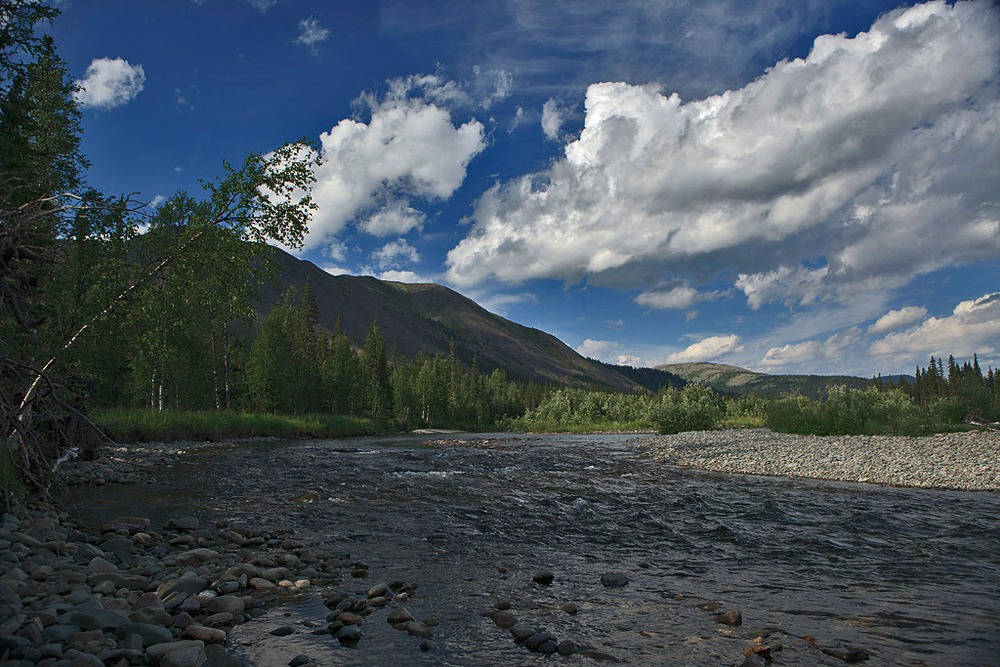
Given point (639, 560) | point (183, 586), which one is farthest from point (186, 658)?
point (639, 560)

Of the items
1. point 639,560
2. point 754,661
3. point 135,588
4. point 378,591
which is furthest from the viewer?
point 639,560

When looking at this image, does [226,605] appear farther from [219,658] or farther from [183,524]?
[183,524]

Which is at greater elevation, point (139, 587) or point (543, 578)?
point (139, 587)

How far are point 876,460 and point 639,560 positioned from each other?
1880 centimetres

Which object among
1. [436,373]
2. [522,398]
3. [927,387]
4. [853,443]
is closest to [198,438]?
[853,443]

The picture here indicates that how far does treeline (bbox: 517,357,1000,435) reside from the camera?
121 feet

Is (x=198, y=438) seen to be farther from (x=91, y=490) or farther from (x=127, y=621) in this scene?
(x=127, y=621)

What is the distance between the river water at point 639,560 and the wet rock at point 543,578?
15 centimetres

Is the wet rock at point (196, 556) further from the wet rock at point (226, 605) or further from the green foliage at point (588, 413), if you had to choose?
the green foliage at point (588, 413)

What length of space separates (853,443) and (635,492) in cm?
1952

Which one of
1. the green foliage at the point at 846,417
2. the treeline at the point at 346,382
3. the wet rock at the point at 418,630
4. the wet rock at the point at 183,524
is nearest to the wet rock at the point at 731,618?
the wet rock at the point at 418,630

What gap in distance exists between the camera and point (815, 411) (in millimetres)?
41781

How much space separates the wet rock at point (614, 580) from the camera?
8.29m

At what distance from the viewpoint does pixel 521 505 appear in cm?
1500
